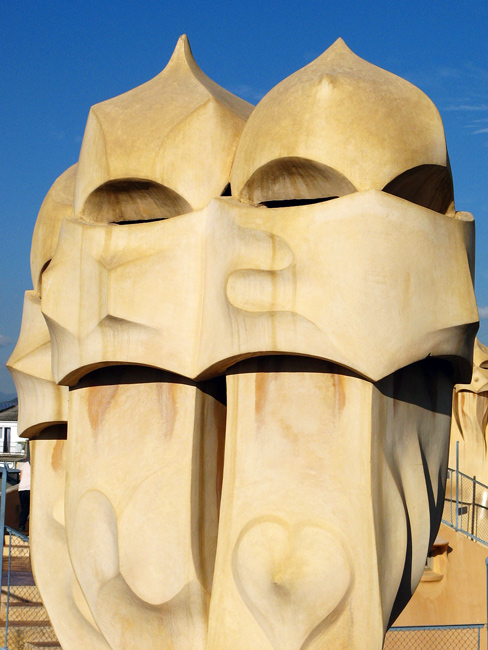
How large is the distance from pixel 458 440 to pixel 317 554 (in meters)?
12.6

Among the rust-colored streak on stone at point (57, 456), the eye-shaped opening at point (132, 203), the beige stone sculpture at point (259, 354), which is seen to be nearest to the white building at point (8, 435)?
the rust-colored streak on stone at point (57, 456)

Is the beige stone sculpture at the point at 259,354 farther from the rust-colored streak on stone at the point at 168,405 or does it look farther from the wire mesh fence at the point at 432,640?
the wire mesh fence at the point at 432,640

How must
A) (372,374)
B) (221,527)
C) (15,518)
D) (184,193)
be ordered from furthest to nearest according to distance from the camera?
(15,518)
(184,193)
(221,527)
(372,374)

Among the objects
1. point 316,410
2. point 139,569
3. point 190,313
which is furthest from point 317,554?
point 190,313

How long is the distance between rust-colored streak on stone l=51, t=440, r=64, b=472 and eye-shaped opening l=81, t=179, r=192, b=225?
2.16 meters

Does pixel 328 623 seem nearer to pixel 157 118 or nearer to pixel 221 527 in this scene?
pixel 221 527

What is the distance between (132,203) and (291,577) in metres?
2.87

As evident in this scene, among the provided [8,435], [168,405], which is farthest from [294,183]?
[8,435]

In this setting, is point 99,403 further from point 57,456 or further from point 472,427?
point 472,427

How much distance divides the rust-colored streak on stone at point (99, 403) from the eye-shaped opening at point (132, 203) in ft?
4.15

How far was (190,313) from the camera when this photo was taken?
5.61 metres

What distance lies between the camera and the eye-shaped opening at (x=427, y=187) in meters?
5.32

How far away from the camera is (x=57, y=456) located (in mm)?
7242

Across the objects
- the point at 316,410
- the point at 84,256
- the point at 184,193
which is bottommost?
the point at 316,410
